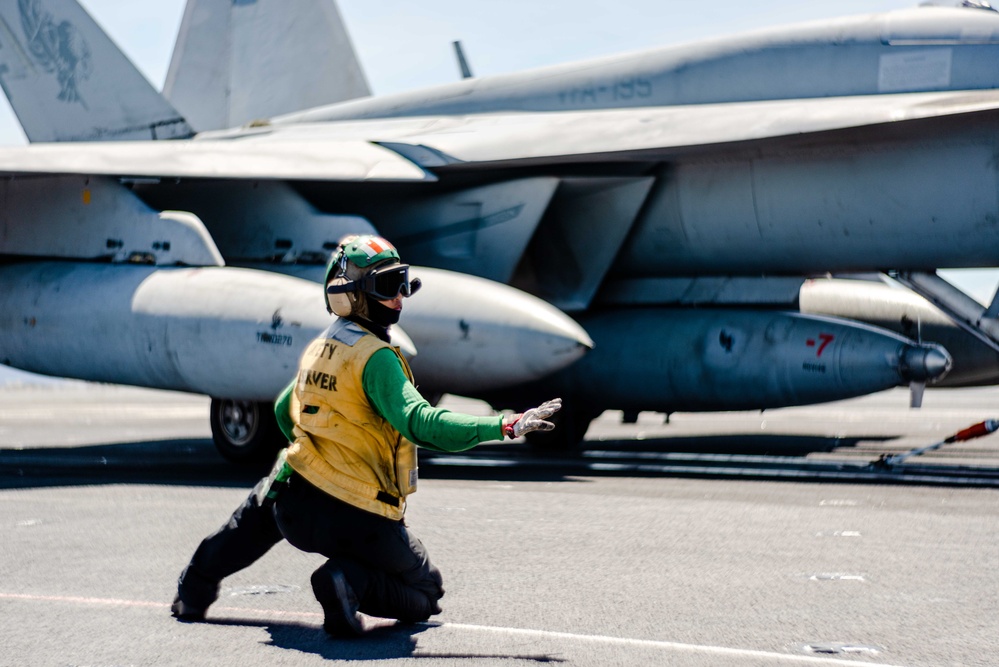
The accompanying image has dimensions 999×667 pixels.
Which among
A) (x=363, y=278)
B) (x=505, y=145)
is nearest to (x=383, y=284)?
(x=363, y=278)

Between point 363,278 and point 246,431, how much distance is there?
6.38m

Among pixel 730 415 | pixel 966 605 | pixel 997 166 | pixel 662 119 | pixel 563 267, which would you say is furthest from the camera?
pixel 730 415

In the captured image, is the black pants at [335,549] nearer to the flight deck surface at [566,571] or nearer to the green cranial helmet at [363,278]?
the flight deck surface at [566,571]

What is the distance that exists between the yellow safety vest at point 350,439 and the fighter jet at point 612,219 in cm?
481

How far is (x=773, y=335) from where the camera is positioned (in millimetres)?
10016

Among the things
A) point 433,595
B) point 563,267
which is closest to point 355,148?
point 563,267

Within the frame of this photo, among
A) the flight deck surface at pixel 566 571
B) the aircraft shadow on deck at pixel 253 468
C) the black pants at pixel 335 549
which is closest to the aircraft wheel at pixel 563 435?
the aircraft shadow on deck at pixel 253 468

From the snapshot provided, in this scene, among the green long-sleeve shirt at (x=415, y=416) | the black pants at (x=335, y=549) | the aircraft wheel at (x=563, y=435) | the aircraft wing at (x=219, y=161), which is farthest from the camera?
the aircraft wheel at (x=563, y=435)

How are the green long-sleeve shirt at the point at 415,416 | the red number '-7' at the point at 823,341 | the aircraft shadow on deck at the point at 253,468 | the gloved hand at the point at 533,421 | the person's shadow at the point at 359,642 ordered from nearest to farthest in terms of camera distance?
the gloved hand at the point at 533,421, the green long-sleeve shirt at the point at 415,416, the person's shadow at the point at 359,642, the aircraft shadow on deck at the point at 253,468, the red number '-7' at the point at 823,341

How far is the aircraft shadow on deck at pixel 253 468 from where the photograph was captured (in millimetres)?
8773

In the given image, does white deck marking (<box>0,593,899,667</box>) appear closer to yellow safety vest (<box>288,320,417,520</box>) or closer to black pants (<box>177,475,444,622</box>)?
black pants (<box>177,475,444,622</box>)

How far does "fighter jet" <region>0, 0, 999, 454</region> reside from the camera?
9188 millimetres

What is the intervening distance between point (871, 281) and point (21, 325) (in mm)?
8870

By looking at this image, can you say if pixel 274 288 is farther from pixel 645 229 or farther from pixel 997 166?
pixel 997 166
